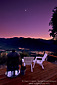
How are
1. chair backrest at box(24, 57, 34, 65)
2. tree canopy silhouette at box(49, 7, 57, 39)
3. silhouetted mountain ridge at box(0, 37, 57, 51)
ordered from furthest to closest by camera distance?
1. tree canopy silhouette at box(49, 7, 57, 39)
2. silhouetted mountain ridge at box(0, 37, 57, 51)
3. chair backrest at box(24, 57, 34, 65)

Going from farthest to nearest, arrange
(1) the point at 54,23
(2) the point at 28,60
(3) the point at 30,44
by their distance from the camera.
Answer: (1) the point at 54,23, (3) the point at 30,44, (2) the point at 28,60

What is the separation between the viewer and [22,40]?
37.8 ft

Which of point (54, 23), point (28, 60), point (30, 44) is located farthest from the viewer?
point (54, 23)

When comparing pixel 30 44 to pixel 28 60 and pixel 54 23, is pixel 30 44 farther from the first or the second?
pixel 28 60

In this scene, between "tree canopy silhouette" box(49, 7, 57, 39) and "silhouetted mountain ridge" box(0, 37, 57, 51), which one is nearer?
"silhouetted mountain ridge" box(0, 37, 57, 51)

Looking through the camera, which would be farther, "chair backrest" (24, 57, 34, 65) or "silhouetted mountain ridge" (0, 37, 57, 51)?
"silhouetted mountain ridge" (0, 37, 57, 51)

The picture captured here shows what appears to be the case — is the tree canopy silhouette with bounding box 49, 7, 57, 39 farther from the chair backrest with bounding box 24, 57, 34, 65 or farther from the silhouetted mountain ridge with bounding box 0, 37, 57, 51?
the chair backrest with bounding box 24, 57, 34, 65

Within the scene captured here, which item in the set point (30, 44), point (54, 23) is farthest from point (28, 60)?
point (54, 23)

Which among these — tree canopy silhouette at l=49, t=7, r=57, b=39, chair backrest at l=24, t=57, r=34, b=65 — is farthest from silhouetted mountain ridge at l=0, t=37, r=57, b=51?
chair backrest at l=24, t=57, r=34, b=65

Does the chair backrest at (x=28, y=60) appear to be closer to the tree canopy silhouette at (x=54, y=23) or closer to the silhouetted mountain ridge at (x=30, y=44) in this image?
the silhouetted mountain ridge at (x=30, y=44)

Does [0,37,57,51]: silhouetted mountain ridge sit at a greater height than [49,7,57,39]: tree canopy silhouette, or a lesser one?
lesser

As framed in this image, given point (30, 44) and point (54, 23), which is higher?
point (54, 23)

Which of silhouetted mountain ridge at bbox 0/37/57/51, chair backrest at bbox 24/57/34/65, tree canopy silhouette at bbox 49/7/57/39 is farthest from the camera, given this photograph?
tree canopy silhouette at bbox 49/7/57/39

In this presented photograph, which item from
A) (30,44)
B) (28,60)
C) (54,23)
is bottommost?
(28,60)
